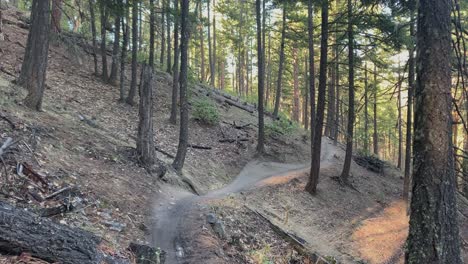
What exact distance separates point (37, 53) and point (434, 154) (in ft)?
34.8

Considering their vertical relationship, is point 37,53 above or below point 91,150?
above

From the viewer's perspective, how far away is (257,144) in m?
21.3

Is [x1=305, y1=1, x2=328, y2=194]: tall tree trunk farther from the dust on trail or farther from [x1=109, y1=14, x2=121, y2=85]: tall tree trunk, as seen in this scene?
[x1=109, y1=14, x2=121, y2=85]: tall tree trunk

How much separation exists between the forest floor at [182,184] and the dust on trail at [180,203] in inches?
2.0

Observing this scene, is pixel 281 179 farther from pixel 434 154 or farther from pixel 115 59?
pixel 434 154

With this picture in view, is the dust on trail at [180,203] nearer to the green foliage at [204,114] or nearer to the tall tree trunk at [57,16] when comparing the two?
the green foliage at [204,114]

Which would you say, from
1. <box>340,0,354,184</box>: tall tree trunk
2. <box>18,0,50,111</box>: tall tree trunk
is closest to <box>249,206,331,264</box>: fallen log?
<box>340,0,354,184</box>: tall tree trunk

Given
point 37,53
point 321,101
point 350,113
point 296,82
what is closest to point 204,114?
point 321,101

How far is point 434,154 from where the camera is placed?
13.9ft

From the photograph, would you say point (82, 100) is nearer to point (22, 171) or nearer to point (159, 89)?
point (159, 89)

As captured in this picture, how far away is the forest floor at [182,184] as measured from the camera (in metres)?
7.60

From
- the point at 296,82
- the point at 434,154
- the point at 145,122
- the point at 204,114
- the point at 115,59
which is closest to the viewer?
the point at 434,154

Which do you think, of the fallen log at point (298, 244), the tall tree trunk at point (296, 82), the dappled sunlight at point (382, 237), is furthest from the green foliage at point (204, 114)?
the tall tree trunk at point (296, 82)

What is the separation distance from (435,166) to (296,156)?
60.7 feet
